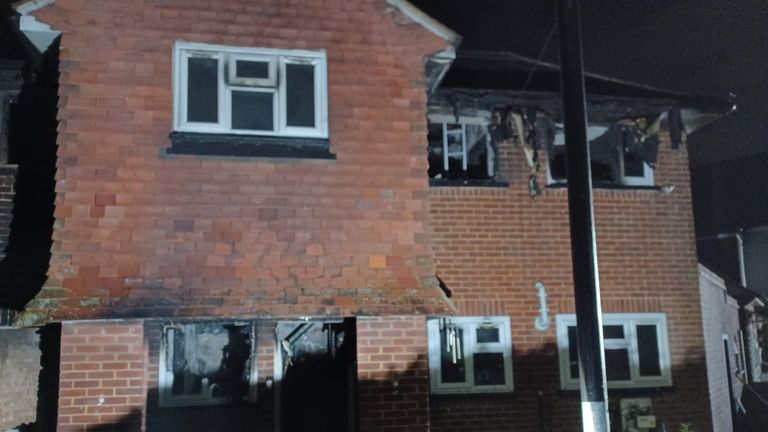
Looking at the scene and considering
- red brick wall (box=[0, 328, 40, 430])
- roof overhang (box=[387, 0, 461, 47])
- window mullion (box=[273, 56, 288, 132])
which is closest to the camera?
window mullion (box=[273, 56, 288, 132])

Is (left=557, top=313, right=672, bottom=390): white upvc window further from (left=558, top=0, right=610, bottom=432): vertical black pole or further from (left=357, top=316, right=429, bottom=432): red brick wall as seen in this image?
(left=558, top=0, right=610, bottom=432): vertical black pole

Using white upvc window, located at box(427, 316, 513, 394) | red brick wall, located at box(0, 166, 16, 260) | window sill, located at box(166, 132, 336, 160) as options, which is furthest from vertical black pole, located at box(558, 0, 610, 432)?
red brick wall, located at box(0, 166, 16, 260)

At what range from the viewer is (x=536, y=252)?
378 inches

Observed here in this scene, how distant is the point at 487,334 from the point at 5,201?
645 cm

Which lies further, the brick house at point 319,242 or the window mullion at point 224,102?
the window mullion at point 224,102

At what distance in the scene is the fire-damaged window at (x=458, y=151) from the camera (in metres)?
10.3

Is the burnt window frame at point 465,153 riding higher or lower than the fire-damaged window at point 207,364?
higher

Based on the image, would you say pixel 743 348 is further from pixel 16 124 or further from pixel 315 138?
pixel 16 124

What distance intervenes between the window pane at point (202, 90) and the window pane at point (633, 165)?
255 inches

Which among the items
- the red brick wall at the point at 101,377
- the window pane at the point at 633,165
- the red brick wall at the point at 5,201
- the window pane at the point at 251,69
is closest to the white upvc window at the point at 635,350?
the window pane at the point at 633,165

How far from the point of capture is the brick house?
22.8ft

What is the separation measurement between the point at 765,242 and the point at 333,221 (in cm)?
2046

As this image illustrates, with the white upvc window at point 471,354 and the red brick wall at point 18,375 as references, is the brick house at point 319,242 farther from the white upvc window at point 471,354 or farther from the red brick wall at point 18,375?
the red brick wall at point 18,375

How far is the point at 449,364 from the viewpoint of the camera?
9.37 meters
